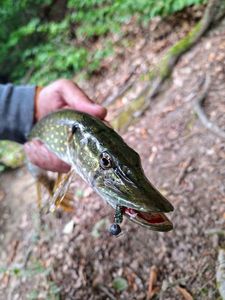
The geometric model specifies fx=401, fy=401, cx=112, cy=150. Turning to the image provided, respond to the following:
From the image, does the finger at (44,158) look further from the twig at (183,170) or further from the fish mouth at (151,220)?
the fish mouth at (151,220)

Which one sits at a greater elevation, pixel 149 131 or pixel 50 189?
pixel 50 189

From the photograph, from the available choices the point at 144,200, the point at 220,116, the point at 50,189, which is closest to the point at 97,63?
the point at 220,116

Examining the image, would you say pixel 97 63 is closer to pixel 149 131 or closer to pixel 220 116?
pixel 149 131

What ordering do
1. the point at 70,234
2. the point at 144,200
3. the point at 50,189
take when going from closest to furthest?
the point at 144,200, the point at 50,189, the point at 70,234

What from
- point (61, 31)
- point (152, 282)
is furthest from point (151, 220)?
point (61, 31)

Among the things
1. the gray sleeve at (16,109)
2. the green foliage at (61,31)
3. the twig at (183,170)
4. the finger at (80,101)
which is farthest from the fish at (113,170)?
the green foliage at (61,31)

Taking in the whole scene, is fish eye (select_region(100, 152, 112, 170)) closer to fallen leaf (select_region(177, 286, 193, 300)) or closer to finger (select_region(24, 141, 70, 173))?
finger (select_region(24, 141, 70, 173))
